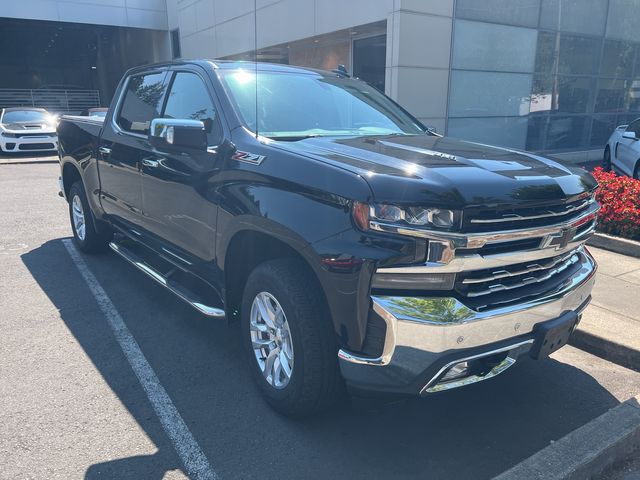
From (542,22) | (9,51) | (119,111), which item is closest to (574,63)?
(542,22)

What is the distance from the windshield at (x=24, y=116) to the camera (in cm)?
1719

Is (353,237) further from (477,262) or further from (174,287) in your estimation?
(174,287)

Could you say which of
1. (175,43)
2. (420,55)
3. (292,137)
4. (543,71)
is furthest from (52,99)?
(292,137)

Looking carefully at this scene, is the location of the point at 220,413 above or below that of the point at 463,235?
below

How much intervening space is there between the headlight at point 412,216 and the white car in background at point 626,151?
896 cm

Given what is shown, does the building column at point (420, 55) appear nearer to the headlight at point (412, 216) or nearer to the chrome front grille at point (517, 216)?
the chrome front grille at point (517, 216)

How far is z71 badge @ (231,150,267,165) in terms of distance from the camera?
9.99ft

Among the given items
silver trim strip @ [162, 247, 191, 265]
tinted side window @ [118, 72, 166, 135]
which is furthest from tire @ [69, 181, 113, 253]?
silver trim strip @ [162, 247, 191, 265]

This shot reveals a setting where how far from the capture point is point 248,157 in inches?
123

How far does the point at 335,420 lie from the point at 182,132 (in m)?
1.95

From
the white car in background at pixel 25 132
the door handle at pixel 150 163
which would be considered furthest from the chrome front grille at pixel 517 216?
the white car in background at pixel 25 132

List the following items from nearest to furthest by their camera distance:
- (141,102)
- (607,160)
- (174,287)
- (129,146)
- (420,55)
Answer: (174,287), (129,146), (141,102), (420,55), (607,160)

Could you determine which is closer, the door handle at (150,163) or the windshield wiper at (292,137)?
the windshield wiper at (292,137)

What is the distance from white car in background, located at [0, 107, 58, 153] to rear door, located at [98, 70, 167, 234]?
13449mm
